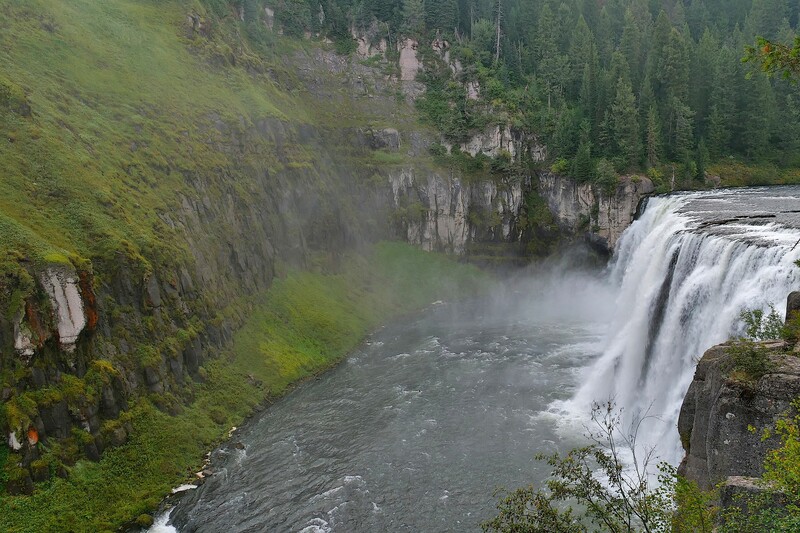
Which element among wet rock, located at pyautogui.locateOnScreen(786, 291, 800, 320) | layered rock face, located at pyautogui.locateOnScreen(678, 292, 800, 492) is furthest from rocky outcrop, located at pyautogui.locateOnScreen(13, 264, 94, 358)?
wet rock, located at pyautogui.locateOnScreen(786, 291, 800, 320)

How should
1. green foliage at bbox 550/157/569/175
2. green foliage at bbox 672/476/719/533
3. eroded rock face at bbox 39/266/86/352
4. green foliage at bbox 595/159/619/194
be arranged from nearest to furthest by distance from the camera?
green foliage at bbox 672/476/719/533, eroded rock face at bbox 39/266/86/352, green foliage at bbox 595/159/619/194, green foliage at bbox 550/157/569/175

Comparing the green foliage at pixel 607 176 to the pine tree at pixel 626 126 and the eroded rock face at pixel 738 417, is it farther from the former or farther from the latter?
the eroded rock face at pixel 738 417

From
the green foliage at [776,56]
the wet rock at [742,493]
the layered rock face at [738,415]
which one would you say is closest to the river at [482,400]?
the layered rock face at [738,415]

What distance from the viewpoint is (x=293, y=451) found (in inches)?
1257

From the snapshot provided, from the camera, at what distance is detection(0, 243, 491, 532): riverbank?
25.0 m

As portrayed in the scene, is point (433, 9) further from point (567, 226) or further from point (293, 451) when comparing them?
point (293, 451)

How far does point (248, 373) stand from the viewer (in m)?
39.8

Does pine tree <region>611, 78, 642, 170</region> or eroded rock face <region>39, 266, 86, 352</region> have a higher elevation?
pine tree <region>611, 78, 642, 170</region>

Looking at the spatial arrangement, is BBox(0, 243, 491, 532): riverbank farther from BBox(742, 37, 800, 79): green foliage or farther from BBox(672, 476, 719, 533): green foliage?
BBox(742, 37, 800, 79): green foliage

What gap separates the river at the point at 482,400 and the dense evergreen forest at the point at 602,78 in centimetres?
1971

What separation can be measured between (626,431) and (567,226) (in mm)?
43601

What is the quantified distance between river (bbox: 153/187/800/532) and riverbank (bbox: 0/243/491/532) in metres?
1.79

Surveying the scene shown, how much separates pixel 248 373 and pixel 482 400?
16813mm

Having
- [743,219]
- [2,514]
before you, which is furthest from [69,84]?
[743,219]
